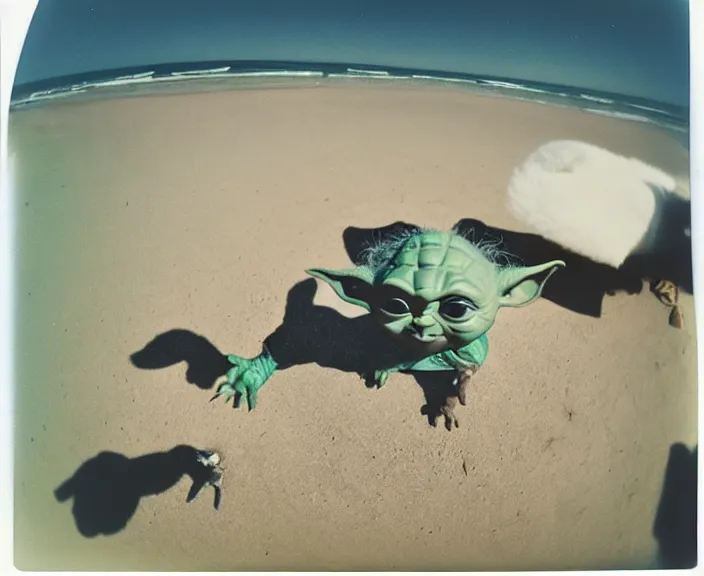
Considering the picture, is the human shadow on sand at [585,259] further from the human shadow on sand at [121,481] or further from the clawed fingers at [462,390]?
the human shadow on sand at [121,481]

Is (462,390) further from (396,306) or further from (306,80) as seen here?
(306,80)

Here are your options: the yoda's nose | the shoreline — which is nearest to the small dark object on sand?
the yoda's nose

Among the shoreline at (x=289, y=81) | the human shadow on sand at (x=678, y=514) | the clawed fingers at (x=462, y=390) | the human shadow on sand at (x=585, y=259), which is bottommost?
the human shadow on sand at (x=678, y=514)

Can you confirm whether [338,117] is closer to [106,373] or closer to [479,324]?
[479,324]

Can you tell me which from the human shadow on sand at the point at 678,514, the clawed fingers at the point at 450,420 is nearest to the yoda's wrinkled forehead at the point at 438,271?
the clawed fingers at the point at 450,420

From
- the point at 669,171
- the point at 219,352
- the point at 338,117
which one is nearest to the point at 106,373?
the point at 219,352

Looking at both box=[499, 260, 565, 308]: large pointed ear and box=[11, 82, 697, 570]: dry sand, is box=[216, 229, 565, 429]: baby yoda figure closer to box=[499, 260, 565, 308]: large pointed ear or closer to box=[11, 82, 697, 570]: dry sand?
box=[499, 260, 565, 308]: large pointed ear
